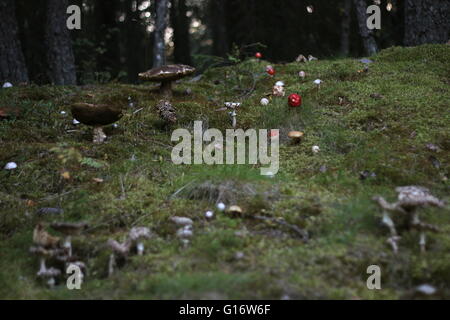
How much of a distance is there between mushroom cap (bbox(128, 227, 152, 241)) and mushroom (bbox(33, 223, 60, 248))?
720 mm

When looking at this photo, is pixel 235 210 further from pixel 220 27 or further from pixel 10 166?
pixel 220 27

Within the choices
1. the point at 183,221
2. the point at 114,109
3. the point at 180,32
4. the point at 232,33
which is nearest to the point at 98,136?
the point at 114,109

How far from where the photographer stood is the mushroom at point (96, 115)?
6.61 meters

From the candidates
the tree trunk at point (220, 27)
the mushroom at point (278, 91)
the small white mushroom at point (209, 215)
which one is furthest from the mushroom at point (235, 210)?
the tree trunk at point (220, 27)

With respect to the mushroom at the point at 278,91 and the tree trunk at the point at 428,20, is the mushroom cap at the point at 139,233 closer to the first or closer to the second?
the mushroom at the point at 278,91

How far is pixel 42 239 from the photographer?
4602 mm

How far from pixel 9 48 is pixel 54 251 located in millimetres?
7161

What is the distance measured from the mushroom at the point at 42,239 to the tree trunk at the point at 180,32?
60.7 ft

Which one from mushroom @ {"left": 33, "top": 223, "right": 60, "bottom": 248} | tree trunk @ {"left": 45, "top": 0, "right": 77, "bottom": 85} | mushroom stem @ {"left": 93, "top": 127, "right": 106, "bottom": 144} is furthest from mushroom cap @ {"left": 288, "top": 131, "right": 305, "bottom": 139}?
tree trunk @ {"left": 45, "top": 0, "right": 77, "bottom": 85}

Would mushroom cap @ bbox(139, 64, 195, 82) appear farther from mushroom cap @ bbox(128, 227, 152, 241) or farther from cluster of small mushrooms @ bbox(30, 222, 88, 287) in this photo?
cluster of small mushrooms @ bbox(30, 222, 88, 287)

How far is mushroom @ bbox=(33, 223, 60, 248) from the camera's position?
180 inches

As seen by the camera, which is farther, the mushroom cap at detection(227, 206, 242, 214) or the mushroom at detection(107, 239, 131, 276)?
the mushroom cap at detection(227, 206, 242, 214)
